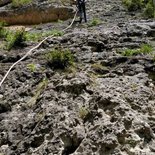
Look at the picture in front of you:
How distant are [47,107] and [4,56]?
4.37 m

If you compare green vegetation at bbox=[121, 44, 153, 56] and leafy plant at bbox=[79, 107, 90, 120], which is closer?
leafy plant at bbox=[79, 107, 90, 120]

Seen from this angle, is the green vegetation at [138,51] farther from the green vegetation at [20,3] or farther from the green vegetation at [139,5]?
the green vegetation at [20,3]

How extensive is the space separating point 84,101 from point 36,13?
12035 millimetres

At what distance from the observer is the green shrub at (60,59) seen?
35.0ft

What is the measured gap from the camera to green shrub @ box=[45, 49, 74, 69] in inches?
420

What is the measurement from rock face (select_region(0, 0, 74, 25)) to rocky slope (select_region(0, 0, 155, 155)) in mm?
6900

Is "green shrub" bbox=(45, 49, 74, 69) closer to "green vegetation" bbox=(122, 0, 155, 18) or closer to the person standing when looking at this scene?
the person standing

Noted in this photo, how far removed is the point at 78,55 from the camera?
1149 cm

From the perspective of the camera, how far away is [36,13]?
65.3 feet

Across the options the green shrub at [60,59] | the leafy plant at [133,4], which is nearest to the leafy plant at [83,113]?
the green shrub at [60,59]

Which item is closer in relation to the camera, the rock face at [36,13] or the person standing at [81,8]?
the person standing at [81,8]

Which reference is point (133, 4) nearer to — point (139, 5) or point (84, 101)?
point (139, 5)

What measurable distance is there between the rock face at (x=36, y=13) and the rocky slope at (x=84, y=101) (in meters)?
6.90

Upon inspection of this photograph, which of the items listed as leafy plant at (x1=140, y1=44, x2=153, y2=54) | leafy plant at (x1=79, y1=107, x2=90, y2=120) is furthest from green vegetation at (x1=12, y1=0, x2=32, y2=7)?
leafy plant at (x1=79, y1=107, x2=90, y2=120)
